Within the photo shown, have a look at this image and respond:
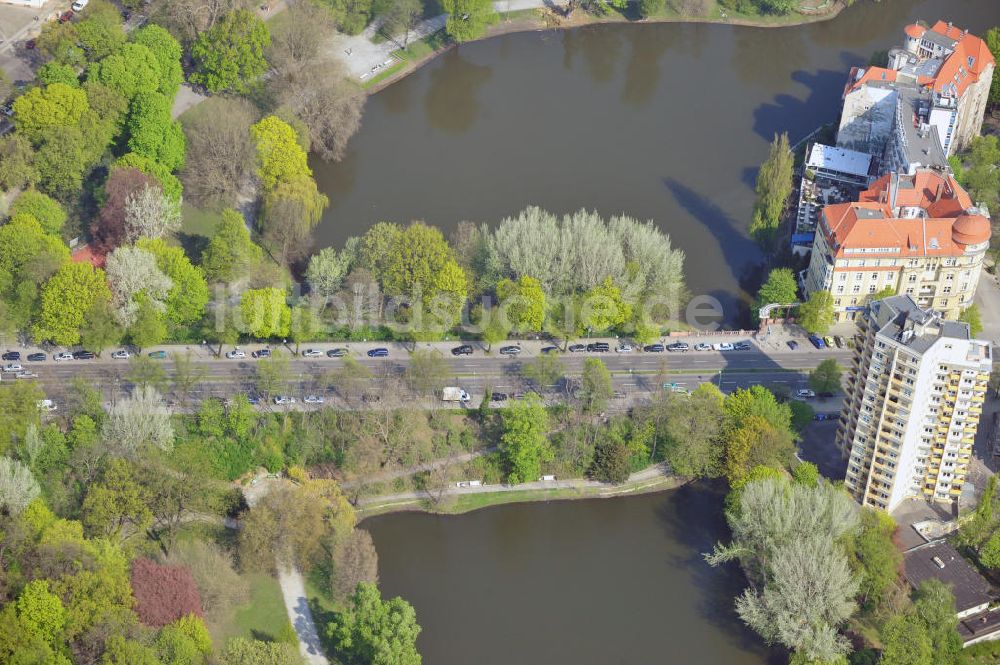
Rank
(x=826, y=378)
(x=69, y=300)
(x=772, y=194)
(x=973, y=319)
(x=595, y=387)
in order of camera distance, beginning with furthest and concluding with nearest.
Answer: (x=772, y=194) → (x=973, y=319) → (x=69, y=300) → (x=826, y=378) → (x=595, y=387)

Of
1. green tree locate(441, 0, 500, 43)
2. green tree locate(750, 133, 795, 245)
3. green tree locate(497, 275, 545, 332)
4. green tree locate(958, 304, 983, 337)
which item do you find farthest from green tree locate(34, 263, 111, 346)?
green tree locate(958, 304, 983, 337)

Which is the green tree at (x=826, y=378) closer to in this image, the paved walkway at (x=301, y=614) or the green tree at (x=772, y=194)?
the green tree at (x=772, y=194)

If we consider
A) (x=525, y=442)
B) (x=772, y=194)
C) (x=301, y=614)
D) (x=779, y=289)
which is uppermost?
(x=772, y=194)

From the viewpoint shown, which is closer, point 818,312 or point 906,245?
point 906,245

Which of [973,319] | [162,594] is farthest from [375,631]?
[973,319]

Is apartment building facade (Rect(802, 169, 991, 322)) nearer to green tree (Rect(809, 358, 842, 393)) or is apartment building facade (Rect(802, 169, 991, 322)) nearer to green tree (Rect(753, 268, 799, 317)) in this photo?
green tree (Rect(753, 268, 799, 317))

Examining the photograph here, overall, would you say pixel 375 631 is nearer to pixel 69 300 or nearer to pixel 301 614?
pixel 301 614

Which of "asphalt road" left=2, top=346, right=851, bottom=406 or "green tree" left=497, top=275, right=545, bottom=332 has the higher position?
"green tree" left=497, top=275, right=545, bottom=332
